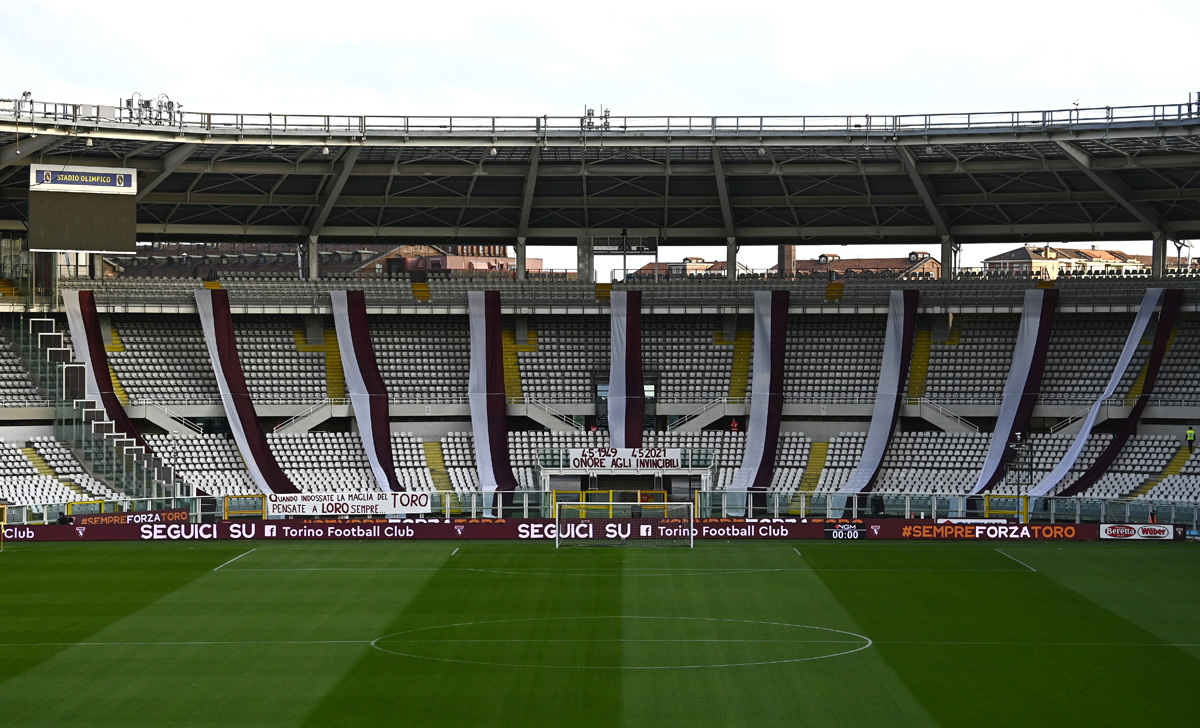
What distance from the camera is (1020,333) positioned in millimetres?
53875

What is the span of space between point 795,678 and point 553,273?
126 ft

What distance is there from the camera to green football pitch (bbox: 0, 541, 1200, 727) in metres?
20.6

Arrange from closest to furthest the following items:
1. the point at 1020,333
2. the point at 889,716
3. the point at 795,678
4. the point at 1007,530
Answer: the point at 889,716 → the point at 795,678 → the point at 1007,530 → the point at 1020,333

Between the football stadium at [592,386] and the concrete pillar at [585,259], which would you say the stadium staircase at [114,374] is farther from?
the concrete pillar at [585,259]

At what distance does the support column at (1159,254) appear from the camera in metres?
55.6

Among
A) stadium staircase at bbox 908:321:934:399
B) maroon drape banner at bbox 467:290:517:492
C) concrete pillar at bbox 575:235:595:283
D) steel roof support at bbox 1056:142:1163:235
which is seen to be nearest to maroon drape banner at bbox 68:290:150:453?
maroon drape banner at bbox 467:290:517:492

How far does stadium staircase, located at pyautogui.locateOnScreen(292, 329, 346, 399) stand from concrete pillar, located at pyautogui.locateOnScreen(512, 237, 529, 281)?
8684 mm

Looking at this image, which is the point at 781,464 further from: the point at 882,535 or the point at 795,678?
the point at 795,678

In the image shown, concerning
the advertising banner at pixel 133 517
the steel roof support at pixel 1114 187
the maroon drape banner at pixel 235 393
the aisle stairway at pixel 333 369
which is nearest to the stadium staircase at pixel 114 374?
the maroon drape banner at pixel 235 393

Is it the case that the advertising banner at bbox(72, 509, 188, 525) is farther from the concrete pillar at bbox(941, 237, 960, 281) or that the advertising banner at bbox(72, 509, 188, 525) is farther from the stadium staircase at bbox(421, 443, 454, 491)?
the concrete pillar at bbox(941, 237, 960, 281)

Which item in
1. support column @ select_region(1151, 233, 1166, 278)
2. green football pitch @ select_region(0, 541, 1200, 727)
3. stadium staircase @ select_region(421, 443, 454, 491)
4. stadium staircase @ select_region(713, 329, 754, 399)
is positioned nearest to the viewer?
green football pitch @ select_region(0, 541, 1200, 727)

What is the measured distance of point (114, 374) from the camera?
173ft

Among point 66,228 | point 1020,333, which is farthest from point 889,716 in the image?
point 66,228

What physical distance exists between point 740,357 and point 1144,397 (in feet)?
53.8
